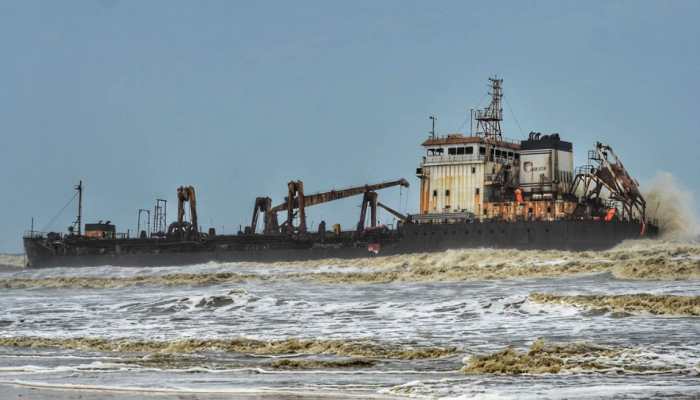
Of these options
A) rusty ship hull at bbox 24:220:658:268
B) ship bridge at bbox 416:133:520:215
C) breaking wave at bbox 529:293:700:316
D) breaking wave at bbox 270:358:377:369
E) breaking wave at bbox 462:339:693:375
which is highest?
ship bridge at bbox 416:133:520:215

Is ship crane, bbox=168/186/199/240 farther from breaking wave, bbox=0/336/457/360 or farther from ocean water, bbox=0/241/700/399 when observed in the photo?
breaking wave, bbox=0/336/457/360

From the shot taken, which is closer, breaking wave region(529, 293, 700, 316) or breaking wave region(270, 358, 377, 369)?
breaking wave region(270, 358, 377, 369)

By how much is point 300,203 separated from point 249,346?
49.7m

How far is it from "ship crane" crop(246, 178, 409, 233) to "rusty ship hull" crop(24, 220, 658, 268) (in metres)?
Result: 2.41

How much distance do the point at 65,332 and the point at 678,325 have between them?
16.4 m

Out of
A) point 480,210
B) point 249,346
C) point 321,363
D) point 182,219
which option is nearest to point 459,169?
point 480,210

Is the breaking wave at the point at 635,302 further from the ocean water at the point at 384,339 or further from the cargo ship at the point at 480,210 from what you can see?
the cargo ship at the point at 480,210

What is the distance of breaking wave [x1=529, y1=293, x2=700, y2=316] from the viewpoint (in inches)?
953

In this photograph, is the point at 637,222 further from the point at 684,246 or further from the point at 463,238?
the point at 463,238

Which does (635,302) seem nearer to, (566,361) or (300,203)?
(566,361)

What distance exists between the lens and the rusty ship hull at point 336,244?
180 ft

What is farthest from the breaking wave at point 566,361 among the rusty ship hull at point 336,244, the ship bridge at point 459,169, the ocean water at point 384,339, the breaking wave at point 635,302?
the ship bridge at point 459,169

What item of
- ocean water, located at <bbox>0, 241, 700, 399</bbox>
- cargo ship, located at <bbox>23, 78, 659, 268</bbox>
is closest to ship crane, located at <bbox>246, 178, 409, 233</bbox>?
cargo ship, located at <bbox>23, 78, 659, 268</bbox>

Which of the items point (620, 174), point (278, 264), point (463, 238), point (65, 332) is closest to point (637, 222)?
point (620, 174)
